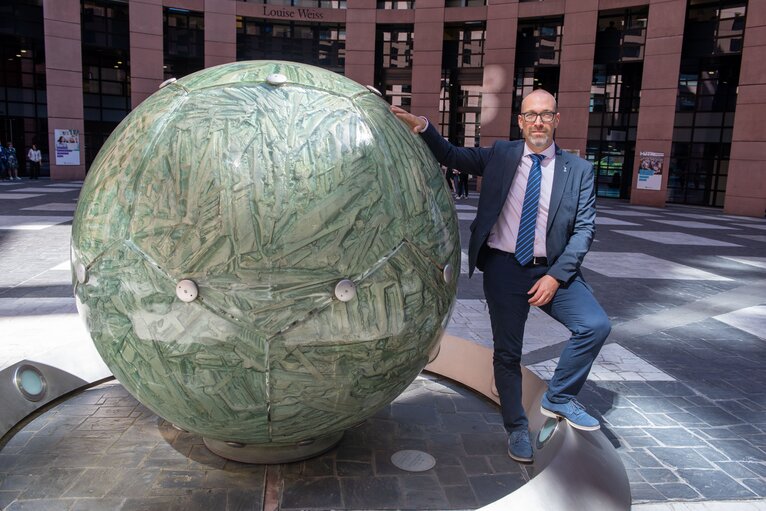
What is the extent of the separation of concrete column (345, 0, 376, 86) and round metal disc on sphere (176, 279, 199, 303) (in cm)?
2567

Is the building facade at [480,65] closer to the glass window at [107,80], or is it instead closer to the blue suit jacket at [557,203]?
the glass window at [107,80]

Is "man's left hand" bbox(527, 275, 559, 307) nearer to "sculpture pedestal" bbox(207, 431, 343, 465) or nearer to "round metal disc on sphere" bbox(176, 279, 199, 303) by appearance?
"sculpture pedestal" bbox(207, 431, 343, 465)

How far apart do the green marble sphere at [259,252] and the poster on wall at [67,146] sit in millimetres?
26649

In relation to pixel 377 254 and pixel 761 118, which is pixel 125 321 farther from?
pixel 761 118

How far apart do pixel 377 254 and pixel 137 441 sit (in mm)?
2167

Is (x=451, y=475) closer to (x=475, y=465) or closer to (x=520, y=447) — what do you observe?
(x=475, y=465)

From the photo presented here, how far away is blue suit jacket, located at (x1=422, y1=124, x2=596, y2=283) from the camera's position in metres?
3.30

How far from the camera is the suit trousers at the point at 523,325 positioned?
3207 mm

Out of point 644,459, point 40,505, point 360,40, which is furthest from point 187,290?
point 360,40

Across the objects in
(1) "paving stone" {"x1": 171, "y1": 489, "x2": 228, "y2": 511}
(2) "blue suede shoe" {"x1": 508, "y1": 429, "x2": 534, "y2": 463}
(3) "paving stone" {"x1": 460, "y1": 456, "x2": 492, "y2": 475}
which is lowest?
(3) "paving stone" {"x1": 460, "y1": 456, "x2": 492, "y2": 475}

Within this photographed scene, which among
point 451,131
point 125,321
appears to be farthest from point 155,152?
point 451,131

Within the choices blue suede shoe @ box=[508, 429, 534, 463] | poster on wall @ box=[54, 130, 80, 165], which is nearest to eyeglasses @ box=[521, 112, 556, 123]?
blue suede shoe @ box=[508, 429, 534, 463]

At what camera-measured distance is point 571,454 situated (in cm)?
298

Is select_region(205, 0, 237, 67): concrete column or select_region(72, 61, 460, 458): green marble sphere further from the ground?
select_region(205, 0, 237, 67): concrete column
